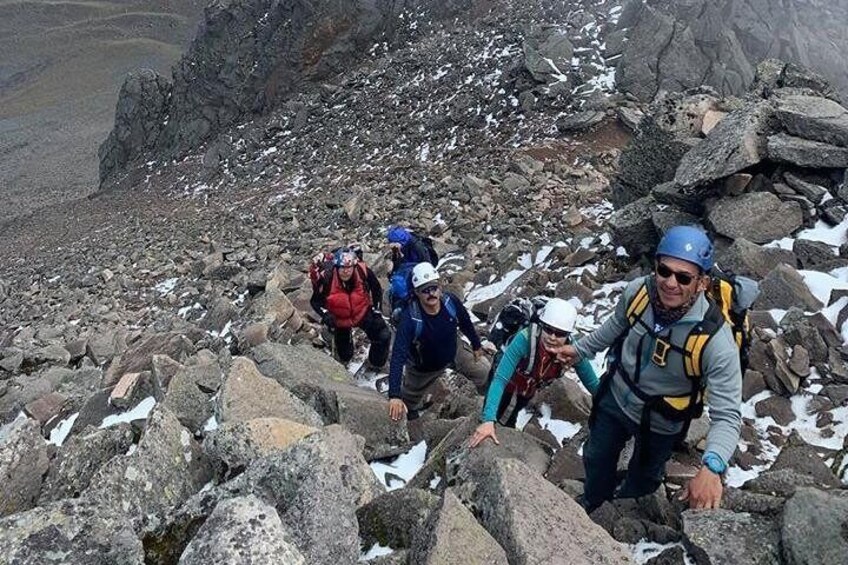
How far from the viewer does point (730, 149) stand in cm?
1105

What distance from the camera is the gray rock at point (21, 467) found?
6062 millimetres

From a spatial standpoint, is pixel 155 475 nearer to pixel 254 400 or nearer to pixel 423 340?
pixel 254 400

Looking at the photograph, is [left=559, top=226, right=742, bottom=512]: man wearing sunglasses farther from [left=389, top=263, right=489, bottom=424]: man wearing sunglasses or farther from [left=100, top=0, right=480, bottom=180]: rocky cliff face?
[left=100, top=0, right=480, bottom=180]: rocky cliff face

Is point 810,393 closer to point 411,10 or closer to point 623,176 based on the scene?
point 623,176

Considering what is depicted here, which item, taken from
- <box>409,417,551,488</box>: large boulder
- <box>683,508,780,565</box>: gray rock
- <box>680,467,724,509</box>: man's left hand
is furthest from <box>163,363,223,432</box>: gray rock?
<box>680,467,724,509</box>: man's left hand

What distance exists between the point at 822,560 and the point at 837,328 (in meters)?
4.70

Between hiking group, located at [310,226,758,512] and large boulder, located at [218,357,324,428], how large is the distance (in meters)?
1.08

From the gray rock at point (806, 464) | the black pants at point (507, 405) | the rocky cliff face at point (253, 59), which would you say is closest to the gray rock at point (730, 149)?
the gray rock at point (806, 464)

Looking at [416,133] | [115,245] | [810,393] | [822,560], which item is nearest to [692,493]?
[822,560]

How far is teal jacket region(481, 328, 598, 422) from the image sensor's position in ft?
19.2

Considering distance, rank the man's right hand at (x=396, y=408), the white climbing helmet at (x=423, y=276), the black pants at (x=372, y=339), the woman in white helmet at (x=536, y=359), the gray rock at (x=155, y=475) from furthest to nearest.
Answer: the black pants at (x=372, y=339) → the man's right hand at (x=396, y=408) → the white climbing helmet at (x=423, y=276) → the woman in white helmet at (x=536, y=359) → the gray rock at (x=155, y=475)

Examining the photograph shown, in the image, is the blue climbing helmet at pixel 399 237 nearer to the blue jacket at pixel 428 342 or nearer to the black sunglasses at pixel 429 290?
the blue jacket at pixel 428 342

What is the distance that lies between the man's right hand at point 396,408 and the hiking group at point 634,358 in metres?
0.01

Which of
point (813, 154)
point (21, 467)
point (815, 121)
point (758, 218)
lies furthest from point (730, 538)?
point (815, 121)
